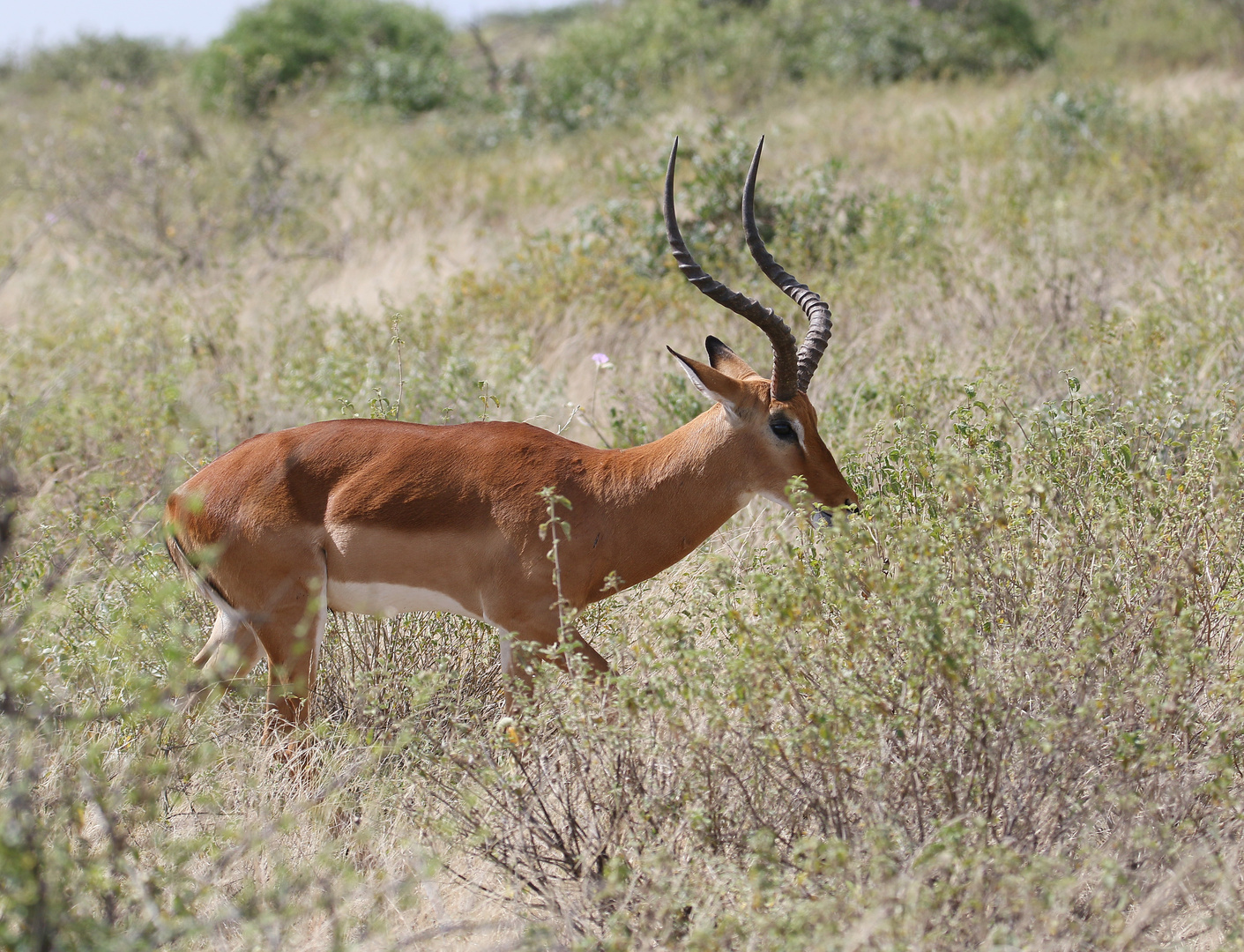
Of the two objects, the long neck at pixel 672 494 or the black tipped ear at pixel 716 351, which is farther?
the black tipped ear at pixel 716 351

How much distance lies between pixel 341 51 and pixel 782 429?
17.4 m

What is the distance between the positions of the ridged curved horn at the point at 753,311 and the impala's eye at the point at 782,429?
0.09 metres

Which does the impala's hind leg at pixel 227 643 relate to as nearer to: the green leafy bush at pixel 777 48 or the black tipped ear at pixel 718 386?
the black tipped ear at pixel 718 386

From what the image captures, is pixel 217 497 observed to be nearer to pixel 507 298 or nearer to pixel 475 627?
pixel 475 627

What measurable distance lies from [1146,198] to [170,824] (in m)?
8.95

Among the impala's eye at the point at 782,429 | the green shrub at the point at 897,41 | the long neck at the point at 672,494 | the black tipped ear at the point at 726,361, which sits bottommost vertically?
the long neck at the point at 672,494

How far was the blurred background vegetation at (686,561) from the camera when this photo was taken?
3092mm

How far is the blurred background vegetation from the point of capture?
3092 mm

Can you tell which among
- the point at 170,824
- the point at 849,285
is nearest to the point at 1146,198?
the point at 849,285

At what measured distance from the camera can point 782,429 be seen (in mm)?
4336

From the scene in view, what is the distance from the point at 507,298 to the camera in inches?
337

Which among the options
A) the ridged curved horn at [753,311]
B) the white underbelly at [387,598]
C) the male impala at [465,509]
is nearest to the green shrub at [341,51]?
the ridged curved horn at [753,311]

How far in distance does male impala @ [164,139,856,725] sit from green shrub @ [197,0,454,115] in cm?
1233

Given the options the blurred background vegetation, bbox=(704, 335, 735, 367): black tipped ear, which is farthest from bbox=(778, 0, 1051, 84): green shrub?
bbox=(704, 335, 735, 367): black tipped ear
